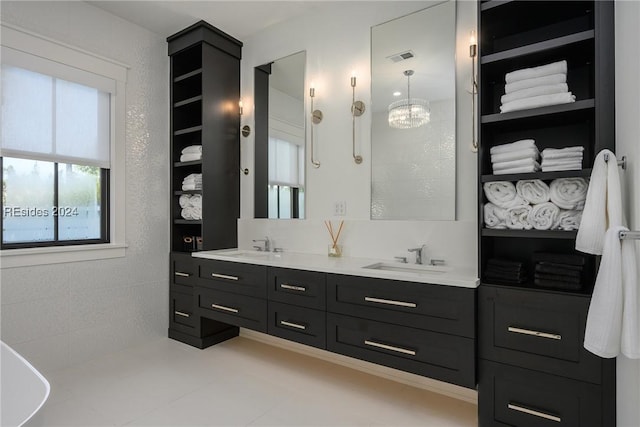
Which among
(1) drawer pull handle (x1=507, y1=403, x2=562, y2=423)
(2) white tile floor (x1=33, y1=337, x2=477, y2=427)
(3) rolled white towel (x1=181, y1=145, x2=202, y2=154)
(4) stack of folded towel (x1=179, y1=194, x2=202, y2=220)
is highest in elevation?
(3) rolled white towel (x1=181, y1=145, x2=202, y2=154)

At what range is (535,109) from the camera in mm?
1664

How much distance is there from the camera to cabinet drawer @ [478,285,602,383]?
4.98 ft

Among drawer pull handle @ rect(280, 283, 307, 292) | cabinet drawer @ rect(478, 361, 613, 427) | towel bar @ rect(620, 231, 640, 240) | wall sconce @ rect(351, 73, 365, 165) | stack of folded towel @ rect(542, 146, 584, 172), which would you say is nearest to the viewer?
towel bar @ rect(620, 231, 640, 240)

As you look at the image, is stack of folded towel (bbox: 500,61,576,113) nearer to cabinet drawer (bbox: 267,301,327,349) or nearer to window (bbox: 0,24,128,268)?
cabinet drawer (bbox: 267,301,327,349)

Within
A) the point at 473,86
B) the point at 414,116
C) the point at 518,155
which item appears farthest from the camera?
the point at 414,116

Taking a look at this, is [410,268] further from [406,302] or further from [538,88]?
[538,88]

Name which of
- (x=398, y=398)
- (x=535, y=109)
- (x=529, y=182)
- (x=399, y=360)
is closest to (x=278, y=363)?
(x=398, y=398)

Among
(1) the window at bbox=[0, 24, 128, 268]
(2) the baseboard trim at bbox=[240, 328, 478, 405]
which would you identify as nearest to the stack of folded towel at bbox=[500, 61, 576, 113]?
(2) the baseboard trim at bbox=[240, 328, 478, 405]

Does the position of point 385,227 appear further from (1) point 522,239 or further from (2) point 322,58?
(2) point 322,58

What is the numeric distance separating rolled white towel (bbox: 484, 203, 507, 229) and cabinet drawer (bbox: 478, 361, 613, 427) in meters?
0.69

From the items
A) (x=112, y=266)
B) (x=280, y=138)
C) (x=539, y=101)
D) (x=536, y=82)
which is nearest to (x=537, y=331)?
(x=539, y=101)

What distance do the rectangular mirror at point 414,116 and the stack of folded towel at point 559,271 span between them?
646mm

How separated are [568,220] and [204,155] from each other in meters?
2.67

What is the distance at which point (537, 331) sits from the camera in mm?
1607
